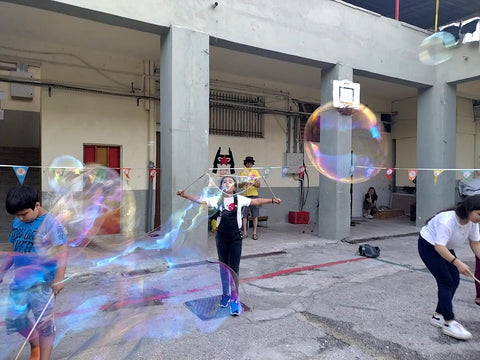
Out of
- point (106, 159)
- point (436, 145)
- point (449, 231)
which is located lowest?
point (449, 231)

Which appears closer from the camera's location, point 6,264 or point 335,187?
point 6,264

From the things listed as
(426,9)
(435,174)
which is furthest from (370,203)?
(426,9)

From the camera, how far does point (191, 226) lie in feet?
22.1

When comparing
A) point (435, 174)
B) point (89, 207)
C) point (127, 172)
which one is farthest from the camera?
point (435, 174)

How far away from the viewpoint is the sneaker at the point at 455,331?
374cm

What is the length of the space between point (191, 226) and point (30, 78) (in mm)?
5182

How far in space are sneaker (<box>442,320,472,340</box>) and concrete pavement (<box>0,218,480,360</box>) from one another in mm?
63

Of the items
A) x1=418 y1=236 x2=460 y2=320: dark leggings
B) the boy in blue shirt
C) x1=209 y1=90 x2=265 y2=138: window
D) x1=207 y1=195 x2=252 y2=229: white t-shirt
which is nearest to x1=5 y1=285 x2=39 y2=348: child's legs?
the boy in blue shirt

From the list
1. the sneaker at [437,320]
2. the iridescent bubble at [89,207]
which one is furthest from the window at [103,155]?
the sneaker at [437,320]

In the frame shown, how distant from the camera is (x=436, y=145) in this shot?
1083 cm

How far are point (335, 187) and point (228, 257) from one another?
5.28m

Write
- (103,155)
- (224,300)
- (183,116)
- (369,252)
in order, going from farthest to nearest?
1. (103,155)
2. (369,252)
3. (183,116)
4. (224,300)

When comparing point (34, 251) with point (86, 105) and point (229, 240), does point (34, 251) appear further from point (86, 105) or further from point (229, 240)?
point (86, 105)

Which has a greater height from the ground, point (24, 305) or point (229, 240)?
point (229, 240)
